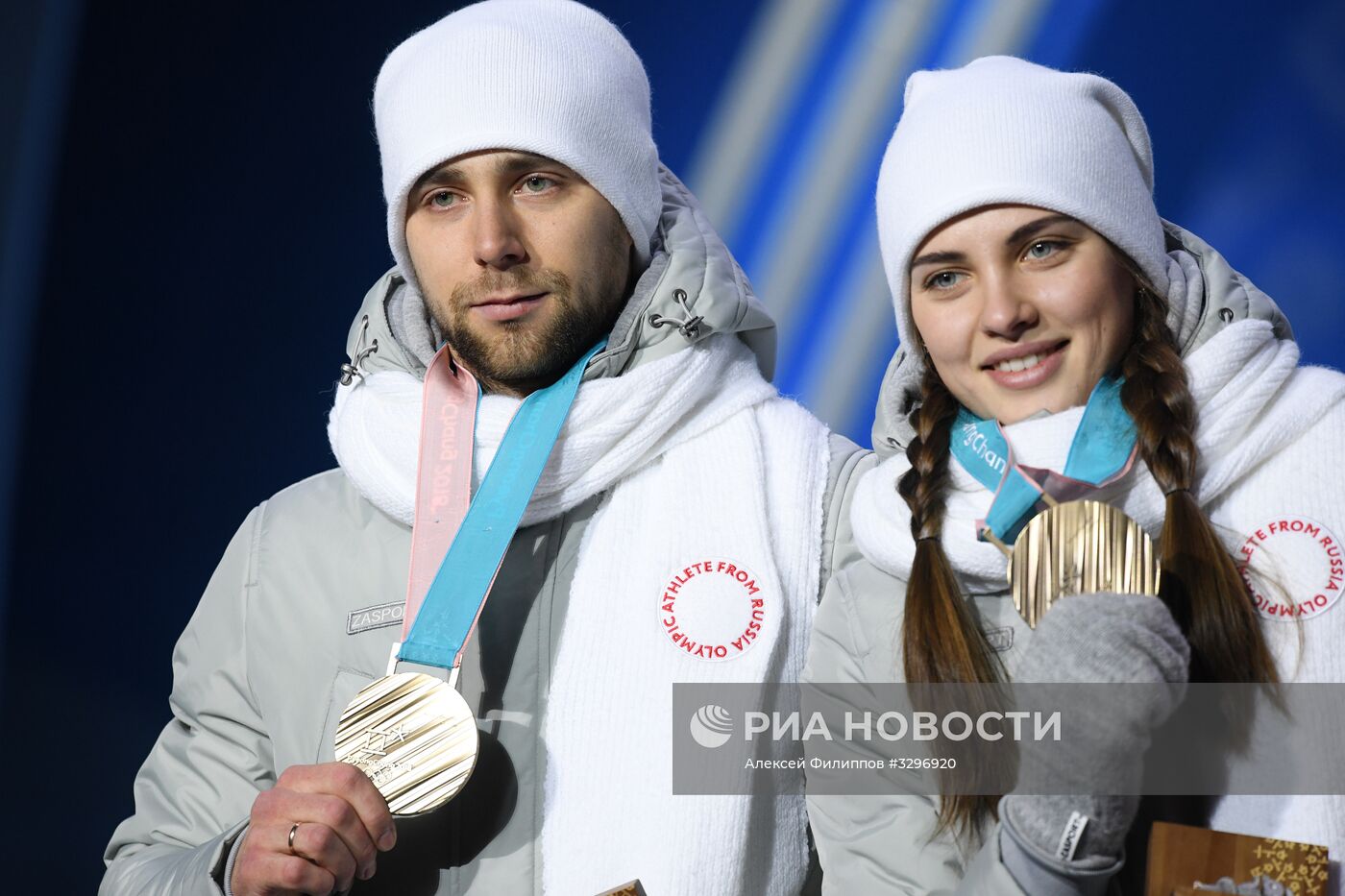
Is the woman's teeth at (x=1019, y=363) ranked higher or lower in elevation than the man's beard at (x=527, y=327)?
lower

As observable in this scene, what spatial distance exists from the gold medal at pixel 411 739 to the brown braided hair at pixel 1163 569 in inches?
18.9

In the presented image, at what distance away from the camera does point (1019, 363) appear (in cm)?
162

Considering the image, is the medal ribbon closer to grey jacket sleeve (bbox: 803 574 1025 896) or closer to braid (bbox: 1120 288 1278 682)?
grey jacket sleeve (bbox: 803 574 1025 896)

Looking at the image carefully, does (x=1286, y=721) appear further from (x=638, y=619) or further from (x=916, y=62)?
(x=916, y=62)

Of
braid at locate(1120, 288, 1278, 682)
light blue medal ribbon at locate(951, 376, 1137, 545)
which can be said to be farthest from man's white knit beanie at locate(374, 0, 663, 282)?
braid at locate(1120, 288, 1278, 682)

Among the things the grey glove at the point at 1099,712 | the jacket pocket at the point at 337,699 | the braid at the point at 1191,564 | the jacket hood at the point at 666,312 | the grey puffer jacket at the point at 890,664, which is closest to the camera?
the grey glove at the point at 1099,712

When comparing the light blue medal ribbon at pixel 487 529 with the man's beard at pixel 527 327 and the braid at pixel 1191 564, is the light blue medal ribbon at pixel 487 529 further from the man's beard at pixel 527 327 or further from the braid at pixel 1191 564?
the braid at pixel 1191 564

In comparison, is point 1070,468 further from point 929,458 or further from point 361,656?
point 361,656

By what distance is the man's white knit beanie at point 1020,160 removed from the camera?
1.60 meters

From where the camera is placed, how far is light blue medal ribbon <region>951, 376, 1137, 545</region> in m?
1.53

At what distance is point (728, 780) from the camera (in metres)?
1.68

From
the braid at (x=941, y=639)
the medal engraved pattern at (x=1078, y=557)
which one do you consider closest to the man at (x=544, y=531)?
the braid at (x=941, y=639)

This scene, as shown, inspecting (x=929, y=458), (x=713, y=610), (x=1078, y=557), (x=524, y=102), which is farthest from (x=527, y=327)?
(x=1078, y=557)

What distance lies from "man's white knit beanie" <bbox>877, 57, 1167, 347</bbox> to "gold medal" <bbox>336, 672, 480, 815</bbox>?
0.68m
